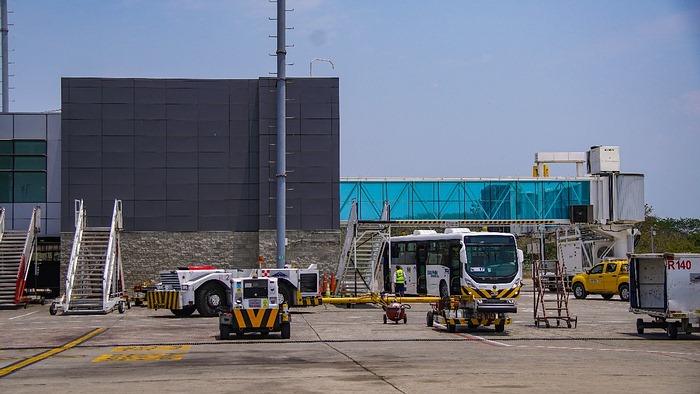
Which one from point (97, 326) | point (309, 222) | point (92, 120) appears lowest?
point (97, 326)

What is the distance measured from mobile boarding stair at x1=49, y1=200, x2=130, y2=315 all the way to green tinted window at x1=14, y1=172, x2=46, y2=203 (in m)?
2.89

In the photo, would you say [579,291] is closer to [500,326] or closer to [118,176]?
[500,326]

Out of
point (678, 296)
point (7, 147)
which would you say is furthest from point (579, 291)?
point (7, 147)

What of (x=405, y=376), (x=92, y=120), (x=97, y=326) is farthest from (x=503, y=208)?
(x=405, y=376)

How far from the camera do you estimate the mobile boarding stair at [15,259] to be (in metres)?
38.5

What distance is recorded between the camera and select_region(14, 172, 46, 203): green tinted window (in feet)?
145

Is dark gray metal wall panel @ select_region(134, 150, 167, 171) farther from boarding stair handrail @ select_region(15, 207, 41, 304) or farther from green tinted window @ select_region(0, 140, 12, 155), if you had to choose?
green tinted window @ select_region(0, 140, 12, 155)

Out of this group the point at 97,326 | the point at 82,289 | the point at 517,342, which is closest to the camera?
the point at 517,342

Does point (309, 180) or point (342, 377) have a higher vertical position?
point (309, 180)

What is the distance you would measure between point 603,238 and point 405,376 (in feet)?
136

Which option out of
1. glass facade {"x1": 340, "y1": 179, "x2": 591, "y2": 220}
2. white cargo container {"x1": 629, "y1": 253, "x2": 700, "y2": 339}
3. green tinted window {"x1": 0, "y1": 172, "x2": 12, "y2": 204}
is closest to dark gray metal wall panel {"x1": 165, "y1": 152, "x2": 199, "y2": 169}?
green tinted window {"x1": 0, "y1": 172, "x2": 12, "y2": 204}

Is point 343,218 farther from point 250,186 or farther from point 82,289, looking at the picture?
point 82,289

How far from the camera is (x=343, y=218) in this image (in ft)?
168

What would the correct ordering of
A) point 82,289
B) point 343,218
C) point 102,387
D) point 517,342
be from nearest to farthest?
point 102,387
point 517,342
point 82,289
point 343,218
